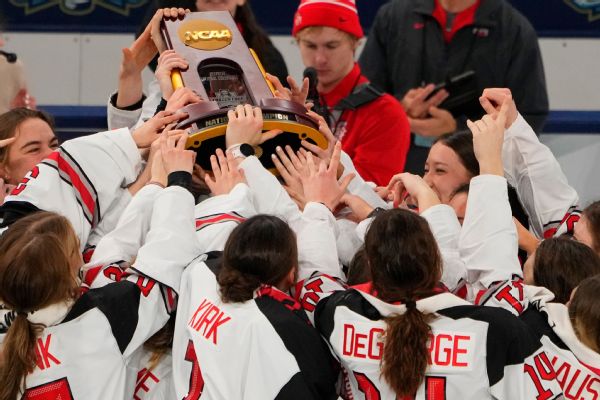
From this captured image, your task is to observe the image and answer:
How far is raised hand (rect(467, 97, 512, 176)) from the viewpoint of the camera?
3.47 metres

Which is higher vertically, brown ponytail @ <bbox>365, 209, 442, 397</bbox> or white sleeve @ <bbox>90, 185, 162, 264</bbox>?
brown ponytail @ <bbox>365, 209, 442, 397</bbox>

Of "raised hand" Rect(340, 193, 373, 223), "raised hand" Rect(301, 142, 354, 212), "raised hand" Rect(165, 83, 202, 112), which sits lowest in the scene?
"raised hand" Rect(340, 193, 373, 223)

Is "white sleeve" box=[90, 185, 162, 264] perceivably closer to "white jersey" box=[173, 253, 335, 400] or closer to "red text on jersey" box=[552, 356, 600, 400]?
"white jersey" box=[173, 253, 335, 400]

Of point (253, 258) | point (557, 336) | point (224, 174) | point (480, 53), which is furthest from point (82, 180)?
point (480, 53)

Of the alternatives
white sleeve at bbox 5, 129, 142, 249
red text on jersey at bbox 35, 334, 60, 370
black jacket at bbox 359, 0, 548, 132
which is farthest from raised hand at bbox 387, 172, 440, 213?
black jacket at bbox 359, 0, 548, 132

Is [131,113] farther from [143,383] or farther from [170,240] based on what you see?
[143,383]

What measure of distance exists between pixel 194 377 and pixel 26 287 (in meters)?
0.48

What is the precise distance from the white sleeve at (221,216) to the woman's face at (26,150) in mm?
687

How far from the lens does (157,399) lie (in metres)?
3.33

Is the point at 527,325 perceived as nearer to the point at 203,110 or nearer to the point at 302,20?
the point at 203,110

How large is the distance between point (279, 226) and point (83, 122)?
2870mm

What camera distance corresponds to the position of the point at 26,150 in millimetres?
3963

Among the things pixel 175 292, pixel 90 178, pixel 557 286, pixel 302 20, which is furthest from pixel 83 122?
pixel 557 286

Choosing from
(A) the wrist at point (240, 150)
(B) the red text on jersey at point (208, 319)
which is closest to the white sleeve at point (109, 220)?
(A) the wrist at point (240, 150)
